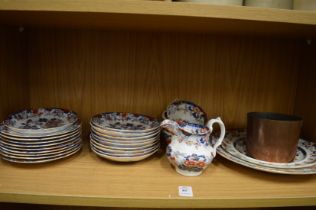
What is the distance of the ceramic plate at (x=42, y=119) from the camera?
0.62 metres

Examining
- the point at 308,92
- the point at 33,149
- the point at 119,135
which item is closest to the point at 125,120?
the point at 119,135

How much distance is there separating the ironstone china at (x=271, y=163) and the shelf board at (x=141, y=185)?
3 centimetres

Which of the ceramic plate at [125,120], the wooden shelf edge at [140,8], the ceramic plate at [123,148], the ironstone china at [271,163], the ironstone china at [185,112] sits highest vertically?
the wooden shelf edge at [140,8]

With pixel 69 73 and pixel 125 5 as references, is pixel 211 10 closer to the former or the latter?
pixel 125 5

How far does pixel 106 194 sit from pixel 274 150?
380 mm

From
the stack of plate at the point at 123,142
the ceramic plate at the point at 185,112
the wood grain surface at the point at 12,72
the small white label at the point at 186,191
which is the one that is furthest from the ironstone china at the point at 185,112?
the wood grain surface at the point at 12,72

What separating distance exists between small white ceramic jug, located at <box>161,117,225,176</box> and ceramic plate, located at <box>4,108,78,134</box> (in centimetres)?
26

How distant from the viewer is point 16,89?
0.68m

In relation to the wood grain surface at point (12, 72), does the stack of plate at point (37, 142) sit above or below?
below

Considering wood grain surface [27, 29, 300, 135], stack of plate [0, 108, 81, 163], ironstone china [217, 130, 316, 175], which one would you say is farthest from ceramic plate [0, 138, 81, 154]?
ironstone china [217, 130, 316, 175]

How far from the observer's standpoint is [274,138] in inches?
21.7

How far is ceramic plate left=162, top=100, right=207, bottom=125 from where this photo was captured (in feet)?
2.38

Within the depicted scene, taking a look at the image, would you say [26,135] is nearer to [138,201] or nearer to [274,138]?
[138,201]

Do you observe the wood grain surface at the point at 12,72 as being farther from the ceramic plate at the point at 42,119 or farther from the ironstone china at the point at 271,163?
the ironstone china at the point at 271,163
